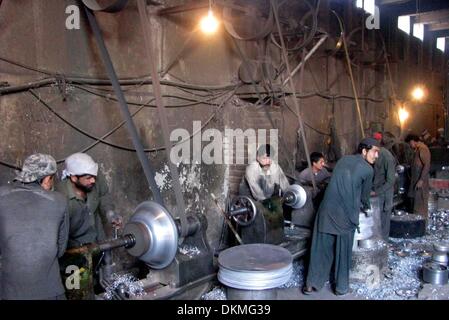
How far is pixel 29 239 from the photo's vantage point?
267cm

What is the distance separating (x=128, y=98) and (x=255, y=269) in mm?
2819

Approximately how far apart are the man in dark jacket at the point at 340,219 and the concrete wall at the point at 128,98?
159 centimetres

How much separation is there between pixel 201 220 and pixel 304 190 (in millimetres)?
2169

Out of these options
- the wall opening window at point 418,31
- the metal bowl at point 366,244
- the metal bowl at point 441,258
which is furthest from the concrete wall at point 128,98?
the wall opening window at point 418,31

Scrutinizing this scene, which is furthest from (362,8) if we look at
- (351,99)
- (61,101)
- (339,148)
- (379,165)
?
(61,101)

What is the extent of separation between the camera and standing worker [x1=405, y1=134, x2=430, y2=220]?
832 centimetres

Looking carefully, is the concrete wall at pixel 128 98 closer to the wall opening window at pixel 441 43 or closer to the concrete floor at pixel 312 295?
the concrete floor at pixel 312 295

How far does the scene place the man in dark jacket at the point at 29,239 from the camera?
2.67 meters
